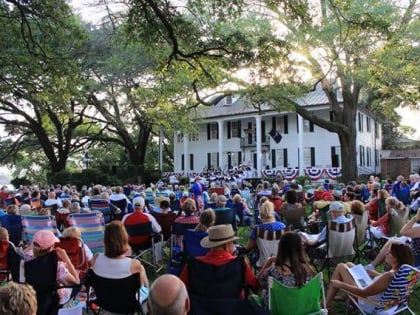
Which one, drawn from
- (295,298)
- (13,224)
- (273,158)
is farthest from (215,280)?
(273,158)

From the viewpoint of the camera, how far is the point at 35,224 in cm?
784

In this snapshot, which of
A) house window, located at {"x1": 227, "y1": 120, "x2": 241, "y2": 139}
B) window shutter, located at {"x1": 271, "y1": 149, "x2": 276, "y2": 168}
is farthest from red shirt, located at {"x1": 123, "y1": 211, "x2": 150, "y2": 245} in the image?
house window, located at {"x1": 227, "y1": 120, "x2": 241, "y2": 139}

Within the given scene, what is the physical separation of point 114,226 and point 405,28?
18877 millimetres

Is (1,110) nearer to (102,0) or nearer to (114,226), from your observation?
(102,0)

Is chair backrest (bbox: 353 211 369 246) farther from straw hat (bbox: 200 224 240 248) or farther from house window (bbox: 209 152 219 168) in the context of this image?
house window (bbox: 209 152 219 168)

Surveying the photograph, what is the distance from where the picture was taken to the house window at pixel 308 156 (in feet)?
111

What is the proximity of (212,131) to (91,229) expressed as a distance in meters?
32.5

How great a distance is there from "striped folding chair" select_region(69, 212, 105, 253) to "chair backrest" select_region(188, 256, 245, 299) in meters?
3.94

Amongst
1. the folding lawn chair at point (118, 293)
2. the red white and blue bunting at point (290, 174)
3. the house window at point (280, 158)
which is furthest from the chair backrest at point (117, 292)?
the house window at point (280, 158)

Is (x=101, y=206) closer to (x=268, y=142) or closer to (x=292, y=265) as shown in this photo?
(x=292, y=265)

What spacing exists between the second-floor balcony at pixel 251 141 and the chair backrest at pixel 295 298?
32533 millimetres

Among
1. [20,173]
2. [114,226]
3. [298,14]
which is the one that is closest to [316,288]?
[114,226]

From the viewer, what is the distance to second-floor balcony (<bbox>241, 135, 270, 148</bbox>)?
118ft

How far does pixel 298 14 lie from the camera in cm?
834
